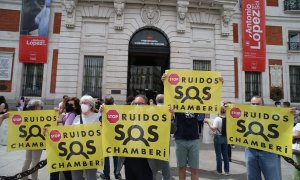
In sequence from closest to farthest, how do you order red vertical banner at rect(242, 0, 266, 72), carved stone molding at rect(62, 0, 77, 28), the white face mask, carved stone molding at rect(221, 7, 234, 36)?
the white face mask → carved stone molding at rect(62, 0, 77, 28) → carved stone molding at rect(221, 7, 234, 36) → red vertical banner at rect(242, 0, 266, 72)

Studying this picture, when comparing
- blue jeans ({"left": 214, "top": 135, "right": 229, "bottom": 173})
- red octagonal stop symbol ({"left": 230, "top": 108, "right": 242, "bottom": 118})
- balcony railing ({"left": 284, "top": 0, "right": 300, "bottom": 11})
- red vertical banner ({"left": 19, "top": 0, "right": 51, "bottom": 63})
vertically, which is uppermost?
balcony railing ({"left": 284, "top": 0, "right": 300, "bottom": 11})

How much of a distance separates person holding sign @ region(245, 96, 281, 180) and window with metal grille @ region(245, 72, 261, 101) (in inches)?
620

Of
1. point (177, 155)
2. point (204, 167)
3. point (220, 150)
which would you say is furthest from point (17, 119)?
point (204, 167)

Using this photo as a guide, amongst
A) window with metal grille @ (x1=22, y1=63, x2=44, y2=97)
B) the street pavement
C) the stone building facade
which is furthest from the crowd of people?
window with metal grille @ (x1=22, y1=63, x2=44, y2=97)

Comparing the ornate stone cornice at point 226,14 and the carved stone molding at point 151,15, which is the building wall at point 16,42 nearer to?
the carved stone molding at point 151,15

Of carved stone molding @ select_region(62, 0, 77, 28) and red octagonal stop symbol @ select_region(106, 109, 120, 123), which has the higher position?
carved stone molding @ select_region(62, 0, 77, 28)

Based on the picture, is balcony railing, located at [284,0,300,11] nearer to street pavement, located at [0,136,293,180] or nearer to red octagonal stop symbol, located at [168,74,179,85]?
street pavement, located at [0,136,293,180]

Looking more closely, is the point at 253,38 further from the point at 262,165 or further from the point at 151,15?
the point at 262,165

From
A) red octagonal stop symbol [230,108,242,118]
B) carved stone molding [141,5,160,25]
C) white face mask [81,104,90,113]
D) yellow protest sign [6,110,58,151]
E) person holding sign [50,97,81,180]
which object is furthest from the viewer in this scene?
carved stone molding [141,5,160,25]

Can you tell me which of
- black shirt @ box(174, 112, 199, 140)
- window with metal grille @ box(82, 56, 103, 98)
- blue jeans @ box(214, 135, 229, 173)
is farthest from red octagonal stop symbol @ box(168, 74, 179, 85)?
window with metal grille @ box(82, 56, 103, 98)

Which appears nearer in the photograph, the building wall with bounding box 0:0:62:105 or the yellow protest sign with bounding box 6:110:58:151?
the yellow protest sign with bounding box 6:110:58:151

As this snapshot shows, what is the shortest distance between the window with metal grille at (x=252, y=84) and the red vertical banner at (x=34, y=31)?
13.9 metres

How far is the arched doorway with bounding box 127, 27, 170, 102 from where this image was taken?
18.3 metres

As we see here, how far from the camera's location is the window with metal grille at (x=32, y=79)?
58.3 ft
